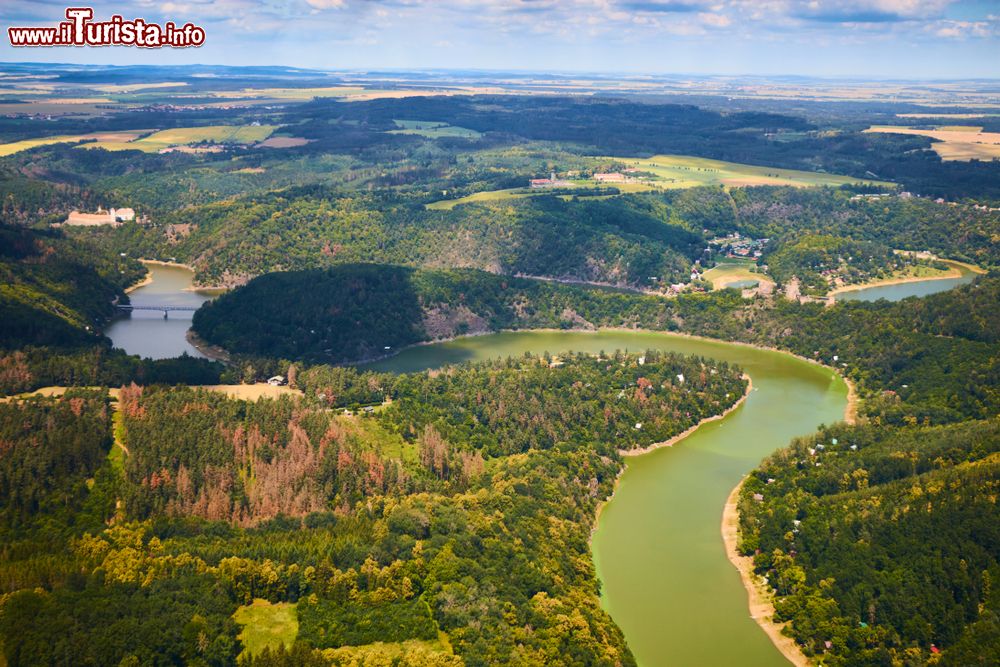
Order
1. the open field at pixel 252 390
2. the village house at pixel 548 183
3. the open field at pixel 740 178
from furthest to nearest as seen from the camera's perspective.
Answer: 1. the open field at pixel 740 178
2. the village house at pixel 548 183
3. the open field at pixel 252 390

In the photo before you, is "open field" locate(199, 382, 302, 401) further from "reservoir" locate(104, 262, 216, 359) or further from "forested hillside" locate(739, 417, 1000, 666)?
"forested hillside" locate(739, 417, 1000, 666)

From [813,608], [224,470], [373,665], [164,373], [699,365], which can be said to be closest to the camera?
[373,665]

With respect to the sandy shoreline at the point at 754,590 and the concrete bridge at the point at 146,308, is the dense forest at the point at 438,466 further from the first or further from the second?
the concrete bridge at the point at 146,308

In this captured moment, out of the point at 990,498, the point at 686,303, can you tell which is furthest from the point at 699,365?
the point at 990,498

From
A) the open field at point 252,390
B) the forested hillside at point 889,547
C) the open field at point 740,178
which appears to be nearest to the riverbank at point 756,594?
the forested hillside at point 889,547

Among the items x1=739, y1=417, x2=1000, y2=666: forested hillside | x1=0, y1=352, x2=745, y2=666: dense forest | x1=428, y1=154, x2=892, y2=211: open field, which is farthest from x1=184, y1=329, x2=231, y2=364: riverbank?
x1=428, y1=154, x2=892, y2=211: open field

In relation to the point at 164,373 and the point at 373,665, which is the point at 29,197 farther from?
the point at 373,665
